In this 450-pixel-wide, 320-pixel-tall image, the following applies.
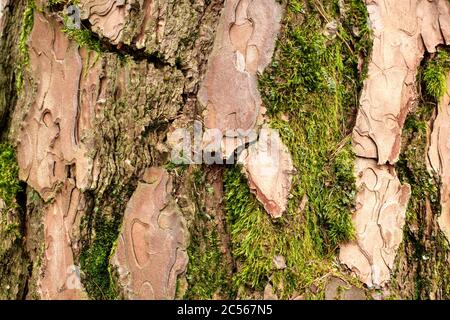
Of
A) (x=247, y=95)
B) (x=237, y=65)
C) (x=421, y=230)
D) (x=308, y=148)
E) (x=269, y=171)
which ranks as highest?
(x=237, y=65)

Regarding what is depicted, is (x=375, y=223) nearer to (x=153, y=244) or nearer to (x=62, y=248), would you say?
(x=153, y=244)

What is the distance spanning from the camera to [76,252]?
181cm

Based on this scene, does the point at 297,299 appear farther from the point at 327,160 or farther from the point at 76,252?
the point at 76,252

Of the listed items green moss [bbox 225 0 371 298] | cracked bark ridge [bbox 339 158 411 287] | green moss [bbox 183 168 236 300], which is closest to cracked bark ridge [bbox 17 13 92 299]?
green moss [bbox 183 168 236 300]

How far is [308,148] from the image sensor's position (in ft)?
6.03

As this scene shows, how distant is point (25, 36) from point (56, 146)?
45cm

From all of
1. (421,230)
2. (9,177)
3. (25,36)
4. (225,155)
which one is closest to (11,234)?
(9,177)

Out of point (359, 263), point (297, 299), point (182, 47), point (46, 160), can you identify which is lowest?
point (297, 299)

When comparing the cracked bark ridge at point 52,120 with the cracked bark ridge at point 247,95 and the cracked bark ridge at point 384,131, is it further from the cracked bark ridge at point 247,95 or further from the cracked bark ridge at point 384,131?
the cracked bark ridge at point 384,131

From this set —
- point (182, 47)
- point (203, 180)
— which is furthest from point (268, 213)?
point (182, 47)

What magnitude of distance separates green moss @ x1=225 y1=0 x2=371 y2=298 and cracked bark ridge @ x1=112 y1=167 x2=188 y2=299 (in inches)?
7.9

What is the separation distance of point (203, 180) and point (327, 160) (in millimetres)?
471

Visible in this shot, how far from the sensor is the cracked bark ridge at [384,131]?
6.02 ft

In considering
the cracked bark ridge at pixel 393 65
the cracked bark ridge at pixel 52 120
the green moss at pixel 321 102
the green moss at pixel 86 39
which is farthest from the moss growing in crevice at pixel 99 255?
the cracked bark ridge at pixel 393 65
